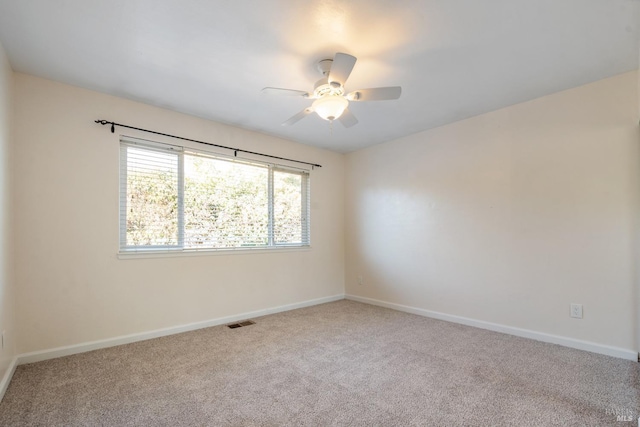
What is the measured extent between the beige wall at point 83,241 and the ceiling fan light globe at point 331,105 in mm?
1845

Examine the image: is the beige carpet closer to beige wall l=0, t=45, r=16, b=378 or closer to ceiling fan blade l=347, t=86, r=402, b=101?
beige wall l=0, t=45, r=16, b=378

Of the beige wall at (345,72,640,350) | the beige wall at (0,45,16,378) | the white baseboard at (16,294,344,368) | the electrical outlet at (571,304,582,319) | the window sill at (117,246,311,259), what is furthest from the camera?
the window sill at (117,246,311,259)

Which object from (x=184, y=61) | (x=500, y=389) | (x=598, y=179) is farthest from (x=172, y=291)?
(x=598, y=179)

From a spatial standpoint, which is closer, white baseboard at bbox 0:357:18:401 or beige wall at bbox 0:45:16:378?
white baseboard at bbox 0:357:18:401

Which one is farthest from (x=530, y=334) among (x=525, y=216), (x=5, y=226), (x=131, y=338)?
(x=5, y=226)

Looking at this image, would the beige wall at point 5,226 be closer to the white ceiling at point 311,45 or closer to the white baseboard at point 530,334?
the white ceiling at point 311,45

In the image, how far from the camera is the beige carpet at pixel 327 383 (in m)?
1.82

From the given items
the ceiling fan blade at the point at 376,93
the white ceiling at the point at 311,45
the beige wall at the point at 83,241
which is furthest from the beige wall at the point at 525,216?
the beige wall at the point at 83,241

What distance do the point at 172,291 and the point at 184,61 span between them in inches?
88.5

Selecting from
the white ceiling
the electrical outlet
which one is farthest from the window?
the electrical outlet

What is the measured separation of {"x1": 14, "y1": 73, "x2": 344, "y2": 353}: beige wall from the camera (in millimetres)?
2613

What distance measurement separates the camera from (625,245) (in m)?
2.66

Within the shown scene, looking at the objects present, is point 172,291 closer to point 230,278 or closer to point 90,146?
point 230,278

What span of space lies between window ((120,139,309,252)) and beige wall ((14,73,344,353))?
145mm
